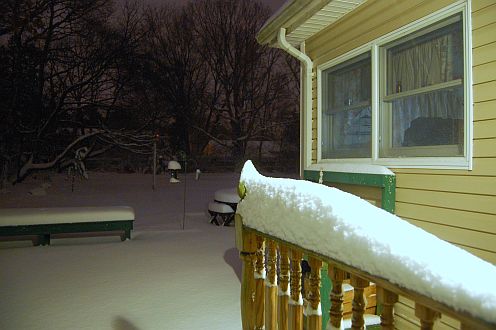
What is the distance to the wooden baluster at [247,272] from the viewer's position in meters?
2.01

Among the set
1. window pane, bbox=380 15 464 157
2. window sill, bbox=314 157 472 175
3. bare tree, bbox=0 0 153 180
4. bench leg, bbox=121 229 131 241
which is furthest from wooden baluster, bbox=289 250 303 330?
bare tree, bbox=0 0 153 180

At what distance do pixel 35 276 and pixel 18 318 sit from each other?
5.88 ft

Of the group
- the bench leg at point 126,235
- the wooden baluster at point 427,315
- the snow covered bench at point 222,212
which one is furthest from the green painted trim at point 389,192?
the snow covered bench at point 222,212

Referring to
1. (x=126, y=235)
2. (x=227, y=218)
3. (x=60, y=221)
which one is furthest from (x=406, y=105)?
(x=227, y=218)

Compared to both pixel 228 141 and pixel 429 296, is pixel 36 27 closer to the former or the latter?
pixel 228 141

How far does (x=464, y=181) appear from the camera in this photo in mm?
2852

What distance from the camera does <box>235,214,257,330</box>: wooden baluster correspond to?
2.01 m

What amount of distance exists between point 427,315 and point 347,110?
371 centimetres

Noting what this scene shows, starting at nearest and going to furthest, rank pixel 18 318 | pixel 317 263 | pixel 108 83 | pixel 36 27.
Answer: pixel 317 263 → pixel 18 318 → pixel 36 27 → pixel 108 83

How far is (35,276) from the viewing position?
570cm

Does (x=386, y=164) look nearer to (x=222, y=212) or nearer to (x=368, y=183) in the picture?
(x=368, y=183)

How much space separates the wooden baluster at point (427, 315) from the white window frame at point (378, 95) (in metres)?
2.08

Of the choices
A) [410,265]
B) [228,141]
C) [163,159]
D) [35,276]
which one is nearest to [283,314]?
[410,265]

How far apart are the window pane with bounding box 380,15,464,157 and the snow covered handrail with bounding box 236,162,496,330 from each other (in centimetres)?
186
